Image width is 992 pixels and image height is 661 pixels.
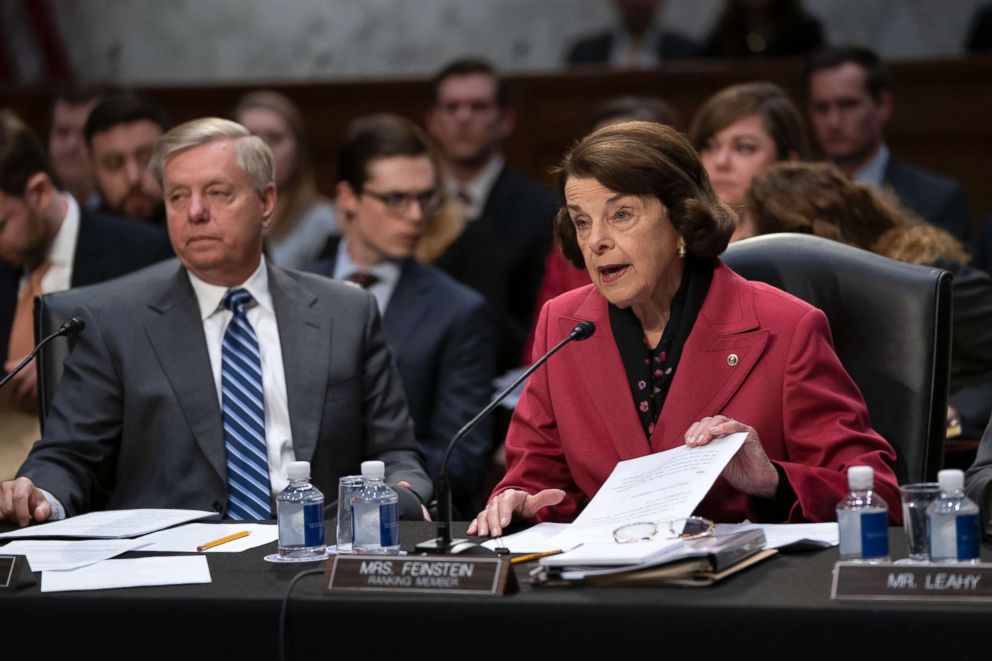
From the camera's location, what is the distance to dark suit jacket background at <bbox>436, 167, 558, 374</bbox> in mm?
5344

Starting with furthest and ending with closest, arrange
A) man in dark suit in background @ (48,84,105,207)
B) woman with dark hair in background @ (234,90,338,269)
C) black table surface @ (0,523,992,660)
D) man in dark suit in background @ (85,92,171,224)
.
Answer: man in dark suit in background @ (48,84,105,207) → woman with dark hair in background @ (234,90,338,269) → man in dark suit in background @ (85,92,171,224) → black table surface @ (0,523,992,660)

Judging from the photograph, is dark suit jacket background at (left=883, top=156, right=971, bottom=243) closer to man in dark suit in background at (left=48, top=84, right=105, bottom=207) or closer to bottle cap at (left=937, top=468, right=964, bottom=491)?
man in dark suit in background at (left=48, top=84, right=105, bottom=207)

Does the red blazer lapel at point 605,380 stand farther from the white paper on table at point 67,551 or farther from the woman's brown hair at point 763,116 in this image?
the woman's brown hair at point 763,116

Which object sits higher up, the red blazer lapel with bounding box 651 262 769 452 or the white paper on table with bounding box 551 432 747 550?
the red blazer lapel with bounding box 651 262 769 452

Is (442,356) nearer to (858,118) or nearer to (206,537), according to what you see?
(206,537)

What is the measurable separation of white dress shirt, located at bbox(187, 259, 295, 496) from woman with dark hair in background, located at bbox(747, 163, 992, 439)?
1291 millimetres

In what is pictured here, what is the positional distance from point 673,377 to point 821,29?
458 cm

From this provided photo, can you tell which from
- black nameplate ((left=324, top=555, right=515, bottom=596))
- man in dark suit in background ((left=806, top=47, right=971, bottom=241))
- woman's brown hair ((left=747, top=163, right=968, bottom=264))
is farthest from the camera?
man in dark suit in background ((left=806, top=47, right=971, bottom=241))

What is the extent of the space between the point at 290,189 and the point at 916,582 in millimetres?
4268

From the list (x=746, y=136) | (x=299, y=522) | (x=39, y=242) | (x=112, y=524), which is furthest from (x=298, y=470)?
(x=746, y=136)

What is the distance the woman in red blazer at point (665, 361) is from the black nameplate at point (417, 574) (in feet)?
1.53

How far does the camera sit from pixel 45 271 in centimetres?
434

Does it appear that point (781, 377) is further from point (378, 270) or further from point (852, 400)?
point (378, 270)

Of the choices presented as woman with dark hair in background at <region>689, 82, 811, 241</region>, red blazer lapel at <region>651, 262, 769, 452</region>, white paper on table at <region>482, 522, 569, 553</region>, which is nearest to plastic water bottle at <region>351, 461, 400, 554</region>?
white paper on table at <region>482, 522, 569, 553</region>
